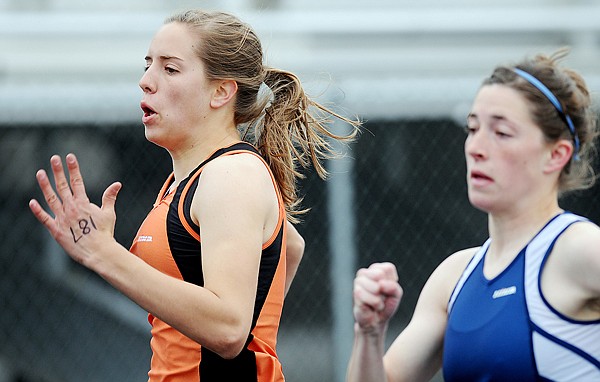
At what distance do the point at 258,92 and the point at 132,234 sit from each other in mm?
3185

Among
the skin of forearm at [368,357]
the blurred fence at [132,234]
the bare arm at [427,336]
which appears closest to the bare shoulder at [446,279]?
the bare arm at [427,336]

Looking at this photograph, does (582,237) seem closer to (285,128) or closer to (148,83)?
(285,128)

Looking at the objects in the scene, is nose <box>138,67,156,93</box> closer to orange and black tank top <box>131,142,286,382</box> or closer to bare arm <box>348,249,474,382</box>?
orange and black tank top <box>131,142,286,382</box>

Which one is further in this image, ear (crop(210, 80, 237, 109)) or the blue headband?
ear (crop(210, 80, 237, 109))

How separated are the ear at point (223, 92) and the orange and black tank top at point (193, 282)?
145mm

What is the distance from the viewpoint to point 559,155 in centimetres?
216

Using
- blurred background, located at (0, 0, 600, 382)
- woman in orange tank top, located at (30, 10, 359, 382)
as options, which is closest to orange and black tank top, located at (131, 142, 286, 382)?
woman in orange tank top, located at (30, 10, 359, 382)

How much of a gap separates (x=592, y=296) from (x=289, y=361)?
3503mm

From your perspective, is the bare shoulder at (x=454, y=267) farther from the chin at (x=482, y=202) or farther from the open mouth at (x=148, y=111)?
the open mouth at (x=148, y=111)

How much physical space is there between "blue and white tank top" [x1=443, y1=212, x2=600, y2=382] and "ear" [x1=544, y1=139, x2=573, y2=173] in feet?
0.36

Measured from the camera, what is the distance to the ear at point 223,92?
2.52 metres

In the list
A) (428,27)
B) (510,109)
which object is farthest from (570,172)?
(428,27)

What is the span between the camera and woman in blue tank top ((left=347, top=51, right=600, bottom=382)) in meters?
2.02

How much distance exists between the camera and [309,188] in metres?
5.41
